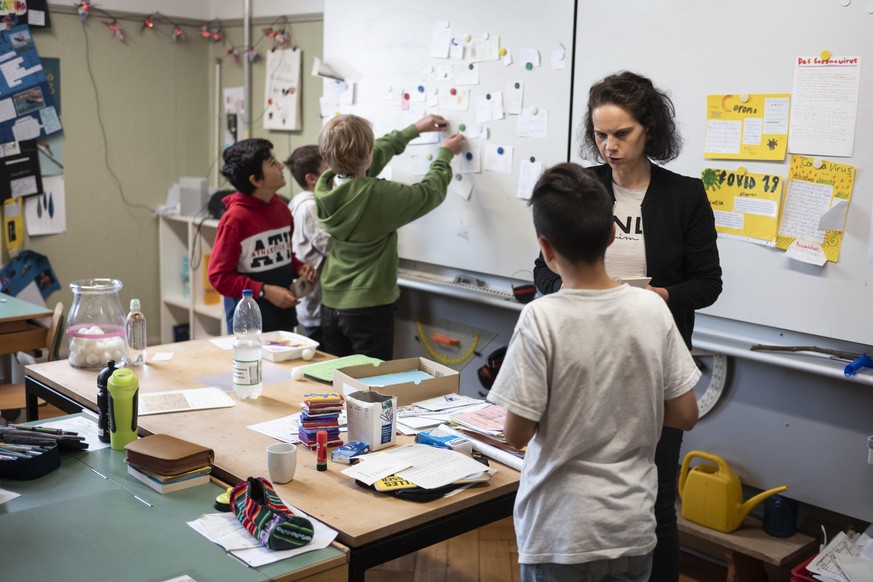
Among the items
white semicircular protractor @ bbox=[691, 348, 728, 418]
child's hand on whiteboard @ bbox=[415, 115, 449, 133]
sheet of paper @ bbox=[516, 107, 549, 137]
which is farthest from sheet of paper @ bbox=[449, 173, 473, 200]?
white semicircular protractor @ bbox=[691, 348, 728, 418]

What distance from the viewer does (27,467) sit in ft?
6.05

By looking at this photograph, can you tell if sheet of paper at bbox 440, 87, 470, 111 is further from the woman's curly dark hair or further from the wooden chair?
the wooden chair

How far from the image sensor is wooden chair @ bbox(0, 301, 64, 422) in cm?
347

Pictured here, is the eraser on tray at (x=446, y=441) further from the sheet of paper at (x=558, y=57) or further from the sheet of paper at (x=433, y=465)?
the sheet of paper at (x=558, y=57)

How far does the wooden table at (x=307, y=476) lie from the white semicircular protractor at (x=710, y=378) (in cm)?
115

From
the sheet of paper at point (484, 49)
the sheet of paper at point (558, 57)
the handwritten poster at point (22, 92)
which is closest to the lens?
the sheet of paper at point (558, 57)

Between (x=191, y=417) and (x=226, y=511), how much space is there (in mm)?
578

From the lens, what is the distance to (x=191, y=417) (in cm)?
225

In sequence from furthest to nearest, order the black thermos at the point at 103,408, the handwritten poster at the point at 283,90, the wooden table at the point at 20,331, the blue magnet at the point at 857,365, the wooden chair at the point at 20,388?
1. the handwritten poster at the point at 283,90
2. the wooden table at the point at 20,331
3. the wooden chair at the point at 20,388
4. the blue magnet at the point at 857,365
5. the black thermos at the point at 103,408

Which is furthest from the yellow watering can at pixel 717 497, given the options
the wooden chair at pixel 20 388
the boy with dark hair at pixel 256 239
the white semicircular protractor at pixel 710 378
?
the wooden chair at pixel 20 388

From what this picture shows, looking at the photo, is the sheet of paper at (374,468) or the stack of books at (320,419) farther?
the stack of books at (320,419)

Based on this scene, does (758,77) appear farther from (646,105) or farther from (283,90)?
(283,90)

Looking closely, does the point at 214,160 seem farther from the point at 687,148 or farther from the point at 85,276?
the point at 687,148

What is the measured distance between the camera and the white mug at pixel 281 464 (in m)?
1.83
